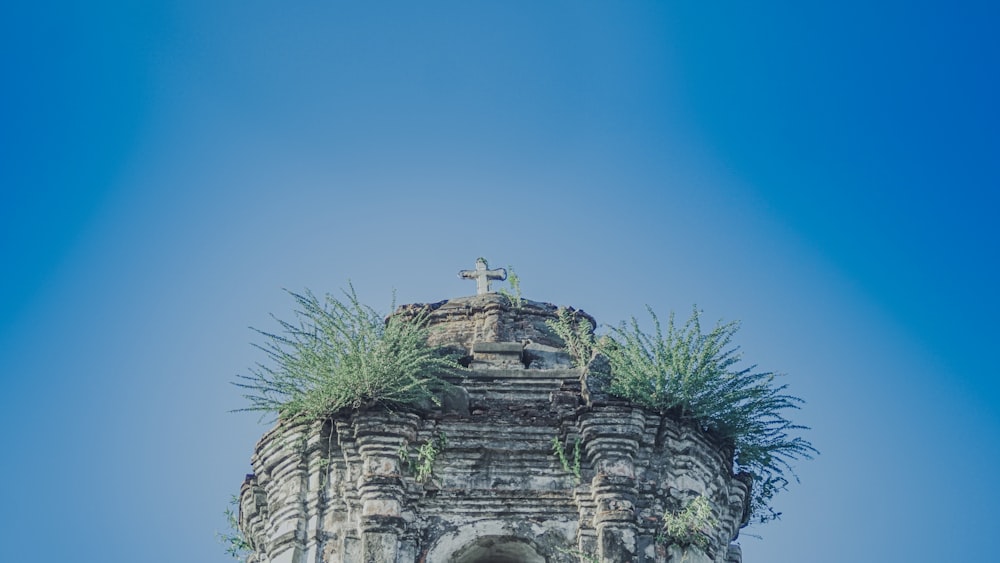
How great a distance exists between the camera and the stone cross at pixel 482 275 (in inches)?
559

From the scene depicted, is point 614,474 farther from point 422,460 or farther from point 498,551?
point 422,460

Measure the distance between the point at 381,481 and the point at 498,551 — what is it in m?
0.93

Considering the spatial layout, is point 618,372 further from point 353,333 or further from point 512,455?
point 353,333

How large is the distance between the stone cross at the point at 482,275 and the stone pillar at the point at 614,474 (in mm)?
2720

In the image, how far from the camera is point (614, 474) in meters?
11.5

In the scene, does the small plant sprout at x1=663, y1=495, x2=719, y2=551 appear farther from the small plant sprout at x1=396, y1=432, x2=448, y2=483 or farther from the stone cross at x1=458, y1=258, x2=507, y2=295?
the stone cross at x1=458, y1=258, x2=507, y2=295

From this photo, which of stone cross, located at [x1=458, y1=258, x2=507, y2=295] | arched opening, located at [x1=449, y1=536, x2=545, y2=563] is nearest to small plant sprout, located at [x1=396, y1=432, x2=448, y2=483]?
arched opening, located at [x1=449, y1=536, x2=545, y2=563]

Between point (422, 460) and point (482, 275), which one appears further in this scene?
point (482, 275)

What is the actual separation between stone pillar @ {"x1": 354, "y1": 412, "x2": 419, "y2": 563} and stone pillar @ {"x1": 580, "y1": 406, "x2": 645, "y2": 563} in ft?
4.08

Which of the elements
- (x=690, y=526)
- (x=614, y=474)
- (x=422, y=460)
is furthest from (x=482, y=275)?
(x=690, y=526)

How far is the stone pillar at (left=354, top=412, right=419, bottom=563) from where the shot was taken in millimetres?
11148

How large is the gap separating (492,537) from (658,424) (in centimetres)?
139

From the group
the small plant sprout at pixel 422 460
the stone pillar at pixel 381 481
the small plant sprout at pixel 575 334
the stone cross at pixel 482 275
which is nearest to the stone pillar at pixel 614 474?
the small plant sprout at pixel 575 334

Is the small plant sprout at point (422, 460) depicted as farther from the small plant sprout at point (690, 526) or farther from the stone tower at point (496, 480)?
Result: the small plant sprout at point (690, 526)
